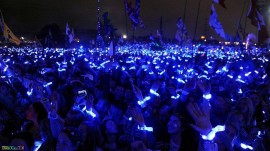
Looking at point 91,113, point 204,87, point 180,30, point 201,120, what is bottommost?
point 91,113

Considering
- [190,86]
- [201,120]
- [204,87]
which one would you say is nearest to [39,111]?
[201,120]

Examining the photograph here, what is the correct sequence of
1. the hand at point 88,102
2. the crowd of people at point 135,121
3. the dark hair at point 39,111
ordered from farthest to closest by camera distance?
the hand at point 88,102
the dark hair at point 39,111
the crowd of people at point 135,121

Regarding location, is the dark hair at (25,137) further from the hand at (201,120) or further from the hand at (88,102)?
the hand at (88,102)

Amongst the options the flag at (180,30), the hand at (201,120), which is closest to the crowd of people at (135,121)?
the hand at (201,120)

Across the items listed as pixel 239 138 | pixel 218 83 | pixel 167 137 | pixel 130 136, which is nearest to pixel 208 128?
pixel 239 138

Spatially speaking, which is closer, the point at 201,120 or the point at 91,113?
the point at 201,120

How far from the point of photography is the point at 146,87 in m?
A: 8.88

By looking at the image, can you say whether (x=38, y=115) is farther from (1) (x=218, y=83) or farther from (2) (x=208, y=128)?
(1) (x=218, y=83)

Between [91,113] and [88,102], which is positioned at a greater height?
[88,102]

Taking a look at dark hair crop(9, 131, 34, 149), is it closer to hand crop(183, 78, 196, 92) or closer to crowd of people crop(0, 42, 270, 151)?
crowd of people crop(0, 42, 270, 151)

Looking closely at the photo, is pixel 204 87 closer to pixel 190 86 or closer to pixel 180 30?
pixel 190 86

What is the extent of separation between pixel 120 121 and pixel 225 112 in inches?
85.3

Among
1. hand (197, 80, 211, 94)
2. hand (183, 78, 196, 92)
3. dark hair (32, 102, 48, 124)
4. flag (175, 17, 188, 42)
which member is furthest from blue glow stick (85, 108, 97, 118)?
flag (175, 17, 188, 42)

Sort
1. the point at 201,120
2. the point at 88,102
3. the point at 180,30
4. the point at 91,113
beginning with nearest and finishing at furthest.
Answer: the point at 201,120, the point at 91,113, the point at 88,102, the point at 180,30
